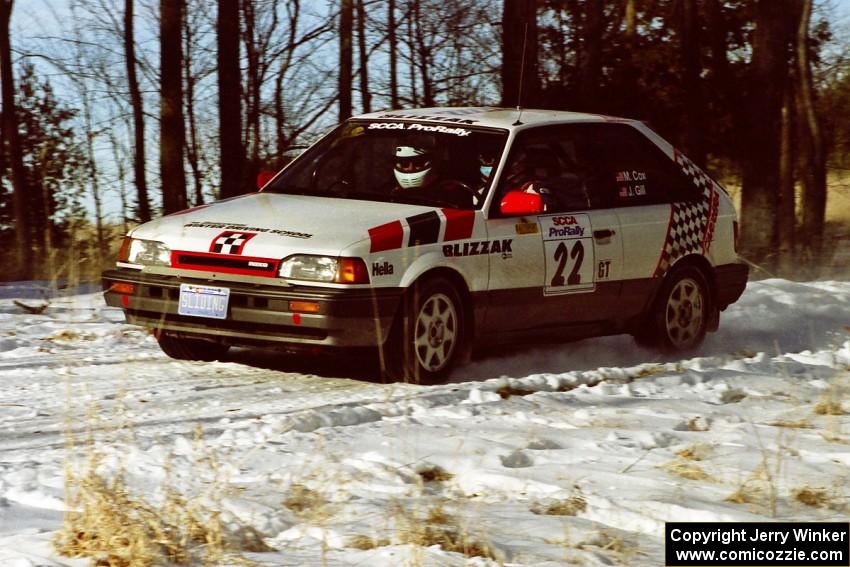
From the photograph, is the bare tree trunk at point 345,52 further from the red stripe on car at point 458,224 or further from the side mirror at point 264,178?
the red stripe on car at point 458,224

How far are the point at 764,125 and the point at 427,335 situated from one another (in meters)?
12.1

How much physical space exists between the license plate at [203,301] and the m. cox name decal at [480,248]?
1.27m

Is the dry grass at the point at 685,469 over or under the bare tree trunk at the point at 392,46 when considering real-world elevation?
under

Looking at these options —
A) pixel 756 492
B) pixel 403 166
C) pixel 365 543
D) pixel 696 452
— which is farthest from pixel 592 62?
pixel 365 543

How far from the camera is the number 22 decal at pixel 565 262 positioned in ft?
28.4

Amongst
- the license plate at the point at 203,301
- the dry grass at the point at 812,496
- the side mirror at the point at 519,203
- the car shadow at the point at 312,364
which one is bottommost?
the dry grass at the point at 812,496

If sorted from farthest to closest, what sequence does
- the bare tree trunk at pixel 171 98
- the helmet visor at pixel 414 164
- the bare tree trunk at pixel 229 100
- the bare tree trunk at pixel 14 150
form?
the bare tree trunk at pixel 14 150 → the bare tree trunk at pixel 171 98 → the bare tree trunk at pixel 229 100 → the helmet visor at pixel 414 164

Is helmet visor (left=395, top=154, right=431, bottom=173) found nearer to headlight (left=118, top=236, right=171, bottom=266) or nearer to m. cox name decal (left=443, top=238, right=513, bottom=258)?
m. cox name decal (left=443, top=238, right=513, bottom=258)

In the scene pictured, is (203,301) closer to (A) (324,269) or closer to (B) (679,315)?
(A) (324,269)

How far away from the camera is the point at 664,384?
8.01 m

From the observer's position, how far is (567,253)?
870 centimetres

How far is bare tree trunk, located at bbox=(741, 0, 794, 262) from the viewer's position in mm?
18922

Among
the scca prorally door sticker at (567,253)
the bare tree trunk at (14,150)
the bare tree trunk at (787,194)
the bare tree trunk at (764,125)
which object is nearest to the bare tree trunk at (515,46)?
the bare tree trunk at (787,194)

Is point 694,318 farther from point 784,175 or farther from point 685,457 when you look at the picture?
point 784,175
